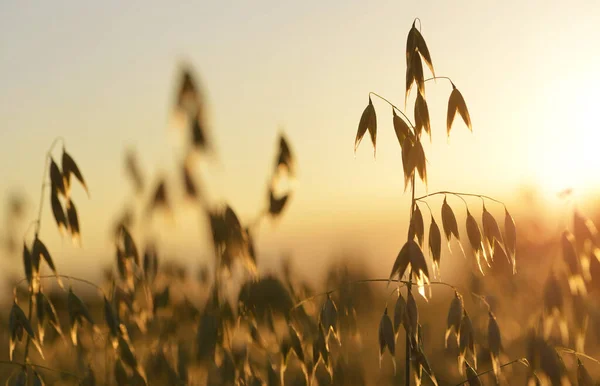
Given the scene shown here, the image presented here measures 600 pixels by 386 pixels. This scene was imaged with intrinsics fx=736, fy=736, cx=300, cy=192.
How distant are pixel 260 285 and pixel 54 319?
69cm

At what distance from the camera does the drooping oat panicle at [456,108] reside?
2.01 meters

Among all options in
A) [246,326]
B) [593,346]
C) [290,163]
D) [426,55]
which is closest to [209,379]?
[246,326]

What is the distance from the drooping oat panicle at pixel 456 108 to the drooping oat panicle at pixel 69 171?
1.19 m

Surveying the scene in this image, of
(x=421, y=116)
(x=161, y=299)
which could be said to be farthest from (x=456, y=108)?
(x=161, y=299)

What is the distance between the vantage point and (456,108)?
2018 mm

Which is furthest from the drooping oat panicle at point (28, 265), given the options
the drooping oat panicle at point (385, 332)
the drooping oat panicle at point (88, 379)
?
the drooping oat panicle at point (385, 332)

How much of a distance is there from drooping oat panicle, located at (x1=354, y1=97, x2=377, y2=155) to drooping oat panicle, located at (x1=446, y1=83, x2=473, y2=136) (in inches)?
8.0

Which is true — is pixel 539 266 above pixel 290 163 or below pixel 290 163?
below

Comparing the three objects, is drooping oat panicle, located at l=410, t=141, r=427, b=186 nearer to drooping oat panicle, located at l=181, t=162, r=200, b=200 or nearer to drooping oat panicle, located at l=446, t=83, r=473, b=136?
drooping oat panicle, located at l=446, t=83, r=473, b=136

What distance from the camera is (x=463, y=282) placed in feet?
14.8

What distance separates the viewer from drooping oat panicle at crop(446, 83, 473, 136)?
201 centimetres

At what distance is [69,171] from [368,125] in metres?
1.06

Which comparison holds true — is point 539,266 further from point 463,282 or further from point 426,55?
point 426,55

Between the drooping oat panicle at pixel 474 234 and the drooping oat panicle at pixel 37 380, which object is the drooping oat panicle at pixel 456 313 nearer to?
the drooping oat panicle at pixel 474 234
